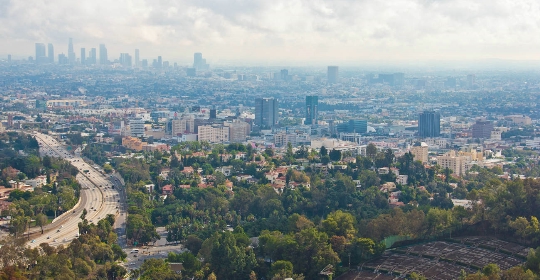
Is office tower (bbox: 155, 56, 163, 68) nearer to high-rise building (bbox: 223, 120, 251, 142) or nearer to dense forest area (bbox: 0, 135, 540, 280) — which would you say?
high-rise building (bbox: 223, 120, 251, 142)

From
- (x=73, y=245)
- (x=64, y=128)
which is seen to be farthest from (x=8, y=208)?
(x=64, y=128)

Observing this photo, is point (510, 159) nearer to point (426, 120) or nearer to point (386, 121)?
point (426, 120)

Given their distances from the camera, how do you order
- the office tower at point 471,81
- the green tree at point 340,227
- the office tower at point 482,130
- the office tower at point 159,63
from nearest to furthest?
the green tree at point 340,227, the office tower at point 482,130, the office tower at point 471,81, the office tower at point 159,63

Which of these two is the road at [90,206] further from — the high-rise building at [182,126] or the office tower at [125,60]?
the office tower at [125,60]

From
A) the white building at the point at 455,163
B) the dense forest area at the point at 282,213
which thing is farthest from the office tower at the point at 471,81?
the white building at the point at 455,163

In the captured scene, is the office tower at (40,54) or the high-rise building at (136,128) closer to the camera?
the high-rise building at (136,128)

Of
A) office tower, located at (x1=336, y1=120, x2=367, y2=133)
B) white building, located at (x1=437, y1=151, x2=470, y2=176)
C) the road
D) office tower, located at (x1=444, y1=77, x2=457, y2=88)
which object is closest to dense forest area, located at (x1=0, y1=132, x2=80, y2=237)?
the road
